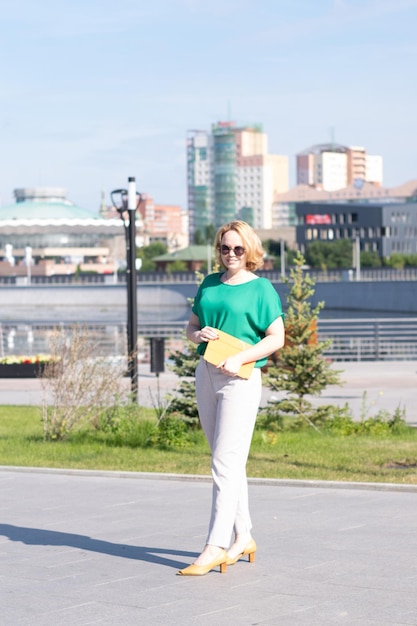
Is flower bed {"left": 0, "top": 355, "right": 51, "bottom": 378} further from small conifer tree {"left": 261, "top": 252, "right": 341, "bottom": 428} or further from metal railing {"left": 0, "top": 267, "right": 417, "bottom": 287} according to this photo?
metal railing {"left": 0, "top": 267, "right": 417, "bottom": 287}

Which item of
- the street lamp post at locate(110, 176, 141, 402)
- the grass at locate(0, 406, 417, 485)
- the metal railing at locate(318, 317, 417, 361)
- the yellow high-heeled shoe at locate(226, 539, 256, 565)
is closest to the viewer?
the yellow high-heeled shoe at locate(226, 539, 256, 565)

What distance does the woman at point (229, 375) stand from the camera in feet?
19.8

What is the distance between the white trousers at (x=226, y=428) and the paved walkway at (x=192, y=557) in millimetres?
312

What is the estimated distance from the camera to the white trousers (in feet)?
19.8

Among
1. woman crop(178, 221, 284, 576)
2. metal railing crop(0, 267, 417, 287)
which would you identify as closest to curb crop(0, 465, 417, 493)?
woman crop(178, 221, 284, 576)

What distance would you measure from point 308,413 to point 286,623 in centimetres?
865

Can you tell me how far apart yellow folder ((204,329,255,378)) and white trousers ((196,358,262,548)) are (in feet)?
0.24

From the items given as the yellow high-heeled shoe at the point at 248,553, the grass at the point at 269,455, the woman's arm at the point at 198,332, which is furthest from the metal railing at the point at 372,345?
the woman's arm at the point at 198,332

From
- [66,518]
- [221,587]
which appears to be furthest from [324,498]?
[221,587]

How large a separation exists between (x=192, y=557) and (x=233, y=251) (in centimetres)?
168

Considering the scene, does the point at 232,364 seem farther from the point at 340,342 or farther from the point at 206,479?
the point at 340,342

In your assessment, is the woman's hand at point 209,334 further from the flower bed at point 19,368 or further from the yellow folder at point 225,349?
the flower bed at point 19,368

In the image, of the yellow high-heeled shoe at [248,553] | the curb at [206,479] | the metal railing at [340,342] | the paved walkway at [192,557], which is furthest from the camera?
the metal railing at [340,342]

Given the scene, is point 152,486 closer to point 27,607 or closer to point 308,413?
point 27,607
